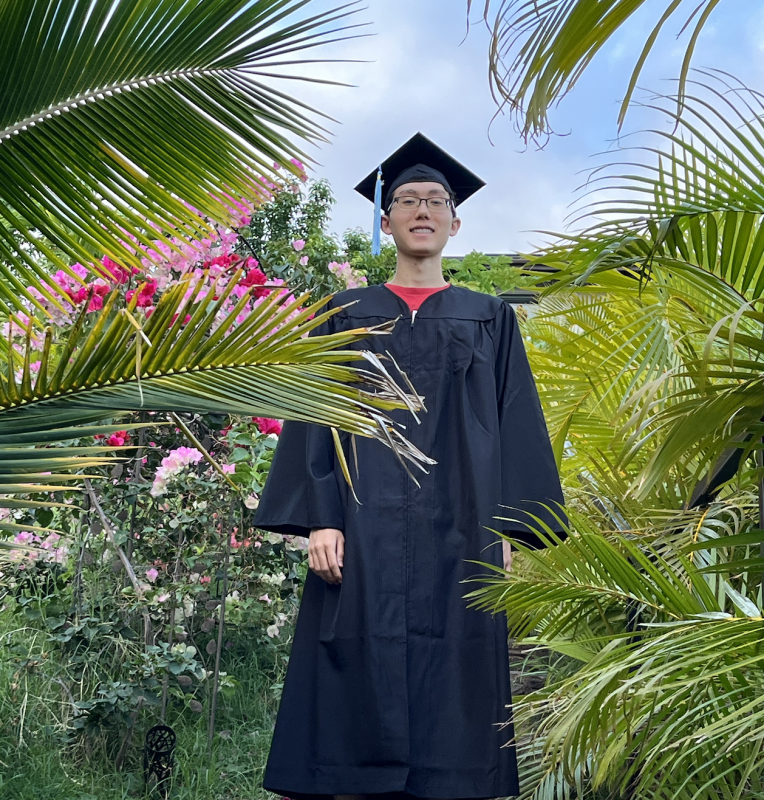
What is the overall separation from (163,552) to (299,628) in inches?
52.1

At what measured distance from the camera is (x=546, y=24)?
4.91 feet

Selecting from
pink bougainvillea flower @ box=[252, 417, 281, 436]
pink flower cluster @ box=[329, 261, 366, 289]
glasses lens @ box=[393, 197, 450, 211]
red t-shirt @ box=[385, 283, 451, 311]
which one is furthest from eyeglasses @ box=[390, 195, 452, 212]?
pink flower cluster @ box=[329, 261, 366, 289]

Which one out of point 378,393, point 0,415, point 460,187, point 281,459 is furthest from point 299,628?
point 460,187

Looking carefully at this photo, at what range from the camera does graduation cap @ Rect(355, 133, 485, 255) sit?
2.73 metres

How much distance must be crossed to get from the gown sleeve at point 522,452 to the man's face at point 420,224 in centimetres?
33

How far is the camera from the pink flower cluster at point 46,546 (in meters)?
3.54

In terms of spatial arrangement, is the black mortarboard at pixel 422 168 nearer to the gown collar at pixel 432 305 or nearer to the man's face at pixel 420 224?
the man's face at pixel 420 224

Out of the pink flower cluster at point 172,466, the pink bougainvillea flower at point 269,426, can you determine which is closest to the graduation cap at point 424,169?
the pink bougainvillea flower at point 269,426

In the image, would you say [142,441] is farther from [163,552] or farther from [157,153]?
[157,153]

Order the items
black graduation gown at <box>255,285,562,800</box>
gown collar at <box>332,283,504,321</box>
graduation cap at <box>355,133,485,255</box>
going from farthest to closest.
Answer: graduation cap at <box>355,133,485,255</box>, gown collar at <box>332,283,504,321</box>, black graduation gown at <box>255,285,562,800</box>

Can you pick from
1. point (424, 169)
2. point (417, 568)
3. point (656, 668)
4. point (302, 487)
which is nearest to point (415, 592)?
point (417, 568)

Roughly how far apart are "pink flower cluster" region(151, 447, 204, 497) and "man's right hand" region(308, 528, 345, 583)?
99 centimetres

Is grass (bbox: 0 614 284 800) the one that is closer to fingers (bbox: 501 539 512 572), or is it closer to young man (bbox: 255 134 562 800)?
young man (bbox: 255 134 562 800)

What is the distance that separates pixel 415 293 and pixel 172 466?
44.1 inches
